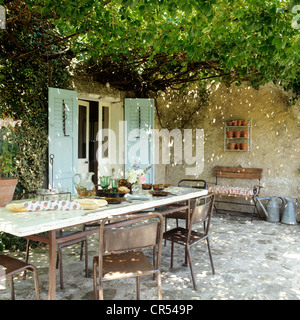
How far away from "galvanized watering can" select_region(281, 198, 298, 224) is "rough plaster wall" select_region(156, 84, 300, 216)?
277 millimetres

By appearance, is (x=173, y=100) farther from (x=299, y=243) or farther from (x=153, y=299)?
(x=153, y=299)

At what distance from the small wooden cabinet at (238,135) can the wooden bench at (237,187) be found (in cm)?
45

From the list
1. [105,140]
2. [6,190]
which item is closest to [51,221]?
[6,190]

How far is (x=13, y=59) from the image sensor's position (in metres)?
4.18

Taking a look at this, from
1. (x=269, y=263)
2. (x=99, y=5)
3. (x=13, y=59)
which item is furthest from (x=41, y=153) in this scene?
(x=269, y=263)

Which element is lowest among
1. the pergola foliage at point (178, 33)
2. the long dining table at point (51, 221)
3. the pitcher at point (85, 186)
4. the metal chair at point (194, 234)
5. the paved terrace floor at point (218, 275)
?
the paved terrace floor at point (218, 275)

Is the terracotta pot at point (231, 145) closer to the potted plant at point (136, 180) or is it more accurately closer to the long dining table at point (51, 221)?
the potted plant at point (136, 180)

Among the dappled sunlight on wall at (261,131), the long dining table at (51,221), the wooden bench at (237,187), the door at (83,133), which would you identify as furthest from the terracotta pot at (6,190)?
the dappled sunlight on wall at (261,131)

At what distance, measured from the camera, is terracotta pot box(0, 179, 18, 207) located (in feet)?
A: 7.54

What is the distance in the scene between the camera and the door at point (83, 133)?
619cm

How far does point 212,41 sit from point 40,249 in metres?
3.48

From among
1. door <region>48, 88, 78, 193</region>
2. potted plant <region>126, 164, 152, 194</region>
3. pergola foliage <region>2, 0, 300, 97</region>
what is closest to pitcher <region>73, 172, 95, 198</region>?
potted plant <region>126, 164, 152, 194</region>

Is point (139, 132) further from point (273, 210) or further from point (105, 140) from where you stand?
point (273, 210)

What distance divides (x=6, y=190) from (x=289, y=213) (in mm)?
4805
